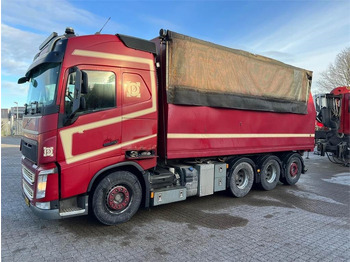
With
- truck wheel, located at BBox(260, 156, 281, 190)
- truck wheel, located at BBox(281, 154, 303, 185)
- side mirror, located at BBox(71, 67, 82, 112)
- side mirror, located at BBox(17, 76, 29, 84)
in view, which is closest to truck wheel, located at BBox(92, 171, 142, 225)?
side mirror, located at BBox(71, 67, 82, 112)

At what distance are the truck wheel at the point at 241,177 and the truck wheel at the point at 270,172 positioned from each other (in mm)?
542

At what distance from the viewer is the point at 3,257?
11.9ft

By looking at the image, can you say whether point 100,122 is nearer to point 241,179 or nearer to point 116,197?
point 116,197

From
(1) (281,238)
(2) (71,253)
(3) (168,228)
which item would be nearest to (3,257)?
(2) (71,253)

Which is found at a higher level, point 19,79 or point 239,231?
point 19,79

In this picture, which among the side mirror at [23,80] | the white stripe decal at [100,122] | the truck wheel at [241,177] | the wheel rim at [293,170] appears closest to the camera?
the white stripe decal at [100,122]

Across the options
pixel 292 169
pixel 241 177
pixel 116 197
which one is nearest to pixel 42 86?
pixel 116 197

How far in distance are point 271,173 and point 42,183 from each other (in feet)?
20.4

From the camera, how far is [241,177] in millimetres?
7074

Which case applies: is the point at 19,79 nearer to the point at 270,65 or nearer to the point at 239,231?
the point at 239,231

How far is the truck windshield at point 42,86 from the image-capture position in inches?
165

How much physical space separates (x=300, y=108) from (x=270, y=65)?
1850 millimetres

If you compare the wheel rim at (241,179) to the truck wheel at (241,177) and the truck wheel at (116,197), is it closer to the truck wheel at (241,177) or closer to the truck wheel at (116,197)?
the truck wheel at (241,177)

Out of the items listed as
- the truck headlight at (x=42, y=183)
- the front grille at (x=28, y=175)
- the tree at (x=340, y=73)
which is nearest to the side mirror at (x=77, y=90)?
the truck headlight at (x=42, y=183)
